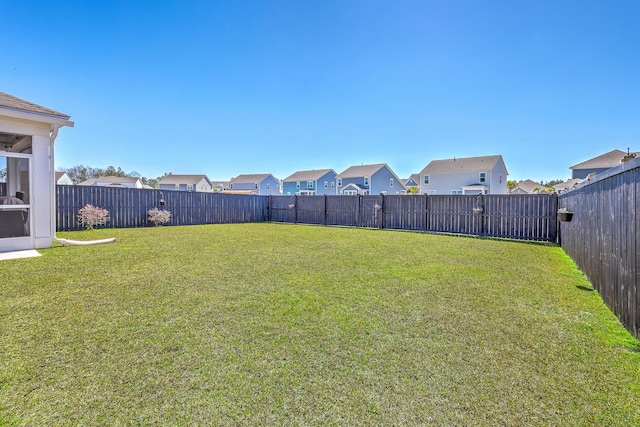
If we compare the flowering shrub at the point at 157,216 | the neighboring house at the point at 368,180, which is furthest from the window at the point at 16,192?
the neighboring house at the point at 368,180

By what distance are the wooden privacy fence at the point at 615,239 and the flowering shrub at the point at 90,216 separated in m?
12.5

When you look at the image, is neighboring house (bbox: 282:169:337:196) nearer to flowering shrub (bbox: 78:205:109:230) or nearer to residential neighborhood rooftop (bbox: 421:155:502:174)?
residential neighborhood rooftop (bbox: 421:155:502:174)

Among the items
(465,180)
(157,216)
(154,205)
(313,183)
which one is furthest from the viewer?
(313,183)

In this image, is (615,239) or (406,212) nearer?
(615,239)

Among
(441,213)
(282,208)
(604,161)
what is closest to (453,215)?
(441,213)

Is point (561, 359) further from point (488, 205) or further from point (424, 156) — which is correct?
point (424, 156)

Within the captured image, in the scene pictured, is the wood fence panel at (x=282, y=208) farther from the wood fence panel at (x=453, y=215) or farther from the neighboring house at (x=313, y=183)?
the neighboring house at (x=313, y=183)

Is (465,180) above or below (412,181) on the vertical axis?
below

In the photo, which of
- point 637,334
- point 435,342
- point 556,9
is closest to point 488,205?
point 556,9

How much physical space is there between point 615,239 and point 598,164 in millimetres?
32215

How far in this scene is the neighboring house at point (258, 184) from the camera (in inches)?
1608

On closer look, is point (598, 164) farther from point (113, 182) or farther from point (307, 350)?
point (113, 182)

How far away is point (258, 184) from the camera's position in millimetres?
40719

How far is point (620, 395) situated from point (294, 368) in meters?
1.88
